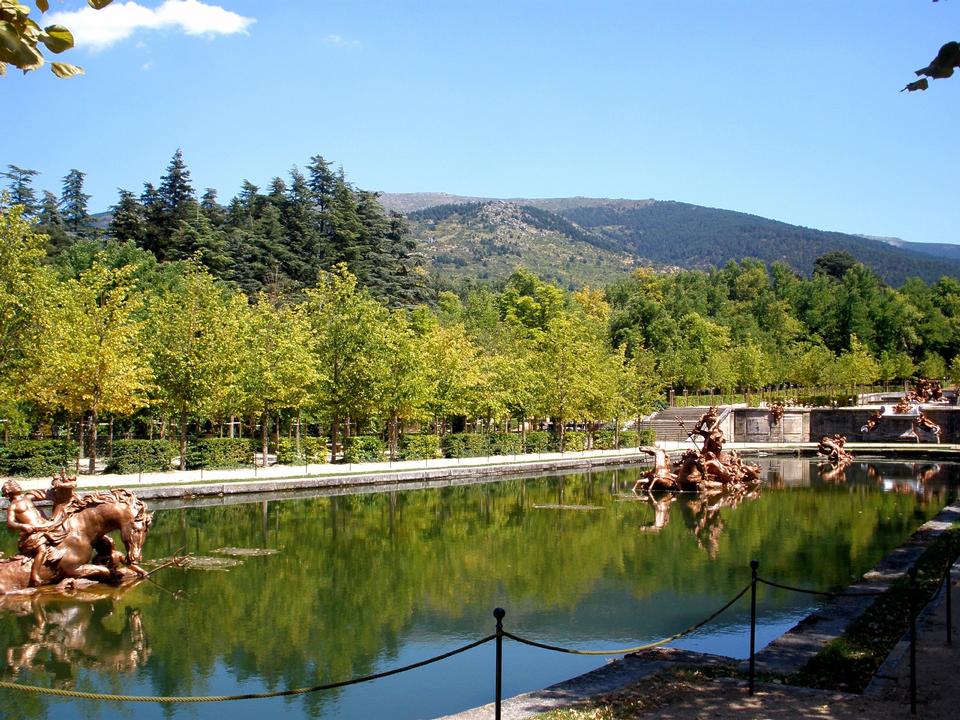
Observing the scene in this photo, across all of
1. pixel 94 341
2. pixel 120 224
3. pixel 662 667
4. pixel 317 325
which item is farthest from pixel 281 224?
pixel 662 667

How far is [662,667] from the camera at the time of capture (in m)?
9.62

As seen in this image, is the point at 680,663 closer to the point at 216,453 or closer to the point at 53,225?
the point at 216,453

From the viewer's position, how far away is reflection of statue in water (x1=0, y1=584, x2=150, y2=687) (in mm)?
10852

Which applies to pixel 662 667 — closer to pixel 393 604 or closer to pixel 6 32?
pixel 393 604

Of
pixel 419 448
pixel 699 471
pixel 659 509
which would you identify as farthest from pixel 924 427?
pixel 659 509

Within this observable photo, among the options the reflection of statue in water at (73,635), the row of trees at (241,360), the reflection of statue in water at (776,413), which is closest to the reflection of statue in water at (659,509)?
the reflection of statue in water at (73,635)

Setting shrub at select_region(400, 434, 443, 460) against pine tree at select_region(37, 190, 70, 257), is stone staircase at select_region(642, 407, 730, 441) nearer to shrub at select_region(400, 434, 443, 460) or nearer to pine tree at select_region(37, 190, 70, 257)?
shrub at select_region(400, 434, 443, 460)

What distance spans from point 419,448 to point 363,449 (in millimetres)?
3628

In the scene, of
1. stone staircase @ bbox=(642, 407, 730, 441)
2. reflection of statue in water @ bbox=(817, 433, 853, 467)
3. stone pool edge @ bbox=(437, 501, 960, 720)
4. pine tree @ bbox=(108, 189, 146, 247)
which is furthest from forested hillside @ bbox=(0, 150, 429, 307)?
stone pool edge @ bbox=(437, 501, 960, 720)

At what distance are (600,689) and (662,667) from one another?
1062 millimetres

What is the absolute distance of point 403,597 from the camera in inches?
584

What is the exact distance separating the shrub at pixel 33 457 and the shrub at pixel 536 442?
24.3 m

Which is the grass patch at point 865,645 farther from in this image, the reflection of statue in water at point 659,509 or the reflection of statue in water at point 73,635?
the reflection of statue in water at point 659,509

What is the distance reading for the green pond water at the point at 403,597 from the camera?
1052 cm
